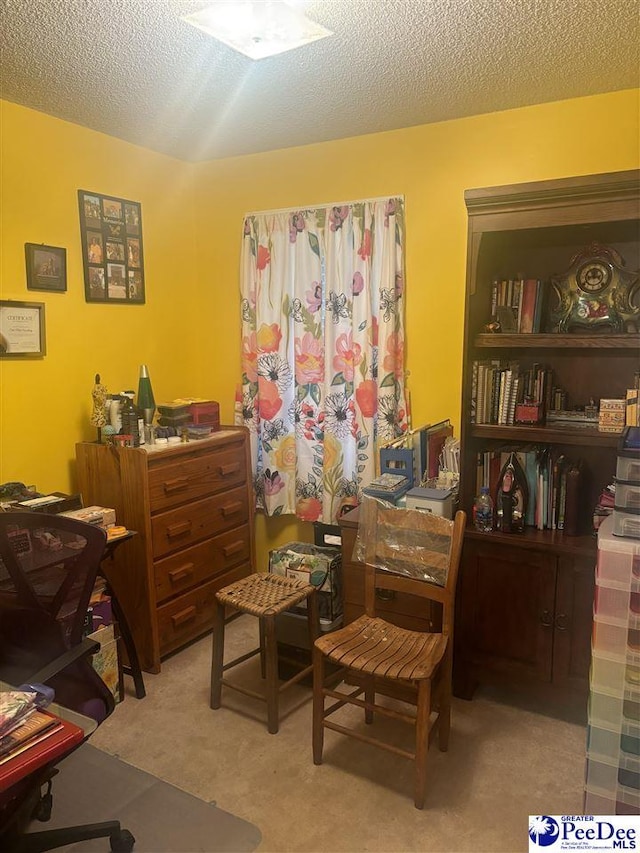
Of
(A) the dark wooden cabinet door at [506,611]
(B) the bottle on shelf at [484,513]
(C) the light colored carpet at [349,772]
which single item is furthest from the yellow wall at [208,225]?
(C) the light colored carpet at [349,772]

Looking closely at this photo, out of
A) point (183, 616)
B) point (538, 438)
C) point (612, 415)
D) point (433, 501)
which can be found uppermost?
point (612, 415)

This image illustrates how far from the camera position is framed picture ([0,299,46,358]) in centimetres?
266

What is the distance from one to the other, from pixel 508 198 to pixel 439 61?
55 centimetres

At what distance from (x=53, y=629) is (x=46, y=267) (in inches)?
65.7

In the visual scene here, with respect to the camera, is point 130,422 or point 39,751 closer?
point 39,751

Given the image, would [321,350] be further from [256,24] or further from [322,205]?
[256,24]

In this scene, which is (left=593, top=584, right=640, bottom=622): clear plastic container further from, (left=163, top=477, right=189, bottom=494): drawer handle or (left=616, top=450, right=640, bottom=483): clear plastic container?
(left=163, top=477, right=189, bottom=494): drawer handle

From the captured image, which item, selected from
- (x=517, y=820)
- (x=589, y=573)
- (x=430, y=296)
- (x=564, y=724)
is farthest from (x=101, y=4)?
(x=564, y=724)

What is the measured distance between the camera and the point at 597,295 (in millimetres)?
2455

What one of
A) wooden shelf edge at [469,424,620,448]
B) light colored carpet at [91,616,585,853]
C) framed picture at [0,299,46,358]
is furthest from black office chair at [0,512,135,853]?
wooden shelf edge at [469,424,620,448]

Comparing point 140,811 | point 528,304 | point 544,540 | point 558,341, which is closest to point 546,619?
point 544,540

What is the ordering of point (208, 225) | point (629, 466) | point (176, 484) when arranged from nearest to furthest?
1. point (629, 466)
2. point (176, 484)
3. point (208, 225)

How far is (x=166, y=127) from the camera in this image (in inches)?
117

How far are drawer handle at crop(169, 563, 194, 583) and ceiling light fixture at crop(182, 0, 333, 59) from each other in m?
2.18
